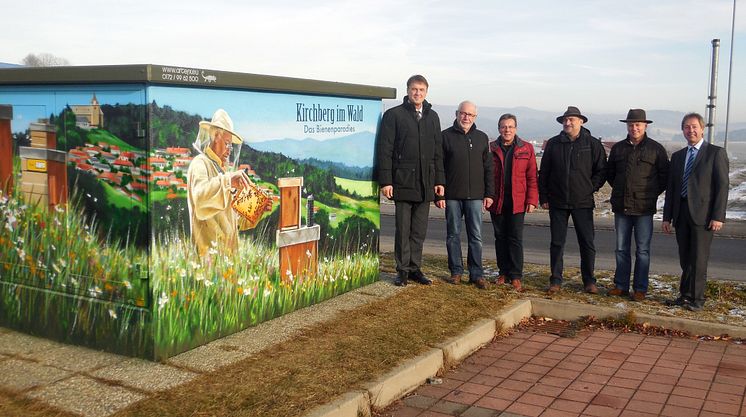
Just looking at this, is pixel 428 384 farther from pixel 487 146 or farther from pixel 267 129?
pixel 487 146

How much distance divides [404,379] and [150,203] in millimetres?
2045

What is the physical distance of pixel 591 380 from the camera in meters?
5.36

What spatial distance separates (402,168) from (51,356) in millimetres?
3570

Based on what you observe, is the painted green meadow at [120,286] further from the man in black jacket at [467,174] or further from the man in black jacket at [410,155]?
the man in black jacket at [467,174]

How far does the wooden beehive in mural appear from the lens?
5395 millimetres

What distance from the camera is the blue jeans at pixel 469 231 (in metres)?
7.68

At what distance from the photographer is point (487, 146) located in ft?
25.2

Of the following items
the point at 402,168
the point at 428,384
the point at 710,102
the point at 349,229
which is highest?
the point at 710,102

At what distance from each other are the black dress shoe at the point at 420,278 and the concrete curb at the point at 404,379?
7.37ft

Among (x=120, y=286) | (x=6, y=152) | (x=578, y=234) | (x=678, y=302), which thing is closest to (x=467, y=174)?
(x=578, y=234)

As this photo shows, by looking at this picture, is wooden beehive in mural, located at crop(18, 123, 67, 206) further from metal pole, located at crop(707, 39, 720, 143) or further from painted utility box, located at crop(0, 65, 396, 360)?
metal pole, located at crop(707, 39, 720, 143)

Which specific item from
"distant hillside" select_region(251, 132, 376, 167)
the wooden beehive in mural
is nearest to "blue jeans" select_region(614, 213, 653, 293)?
"distant hillside" select_region(251, 132, 376, 167)

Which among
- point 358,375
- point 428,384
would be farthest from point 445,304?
point 358,375

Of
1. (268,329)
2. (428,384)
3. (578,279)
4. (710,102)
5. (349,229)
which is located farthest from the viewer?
(710,102)
